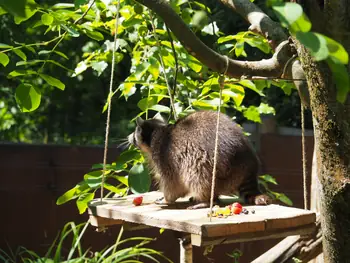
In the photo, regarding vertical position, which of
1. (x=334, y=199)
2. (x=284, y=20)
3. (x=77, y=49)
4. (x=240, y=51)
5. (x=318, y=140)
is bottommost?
(x=334, y=199)

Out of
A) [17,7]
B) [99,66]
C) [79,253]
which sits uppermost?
[99,66]

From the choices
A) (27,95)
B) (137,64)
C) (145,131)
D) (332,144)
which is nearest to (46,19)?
(27,95)

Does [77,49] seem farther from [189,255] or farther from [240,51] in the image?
[189,255]

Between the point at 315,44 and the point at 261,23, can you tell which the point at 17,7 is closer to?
the point at 315,44

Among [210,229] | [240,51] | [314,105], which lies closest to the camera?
[314,105]

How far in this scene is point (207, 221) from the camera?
6.45 ft

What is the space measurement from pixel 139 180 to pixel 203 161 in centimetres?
39

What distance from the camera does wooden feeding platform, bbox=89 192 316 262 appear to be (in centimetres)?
191

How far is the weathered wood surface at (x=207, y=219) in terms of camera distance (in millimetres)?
1915

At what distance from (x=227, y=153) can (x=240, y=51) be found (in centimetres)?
68

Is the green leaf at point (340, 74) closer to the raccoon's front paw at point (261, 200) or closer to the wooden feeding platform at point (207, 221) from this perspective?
the wooden feeding platform at point (207, 221)

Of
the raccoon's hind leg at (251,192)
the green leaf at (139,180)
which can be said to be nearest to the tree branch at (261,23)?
the raccoon's hind leg at (251,192)

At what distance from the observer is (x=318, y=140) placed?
152cm

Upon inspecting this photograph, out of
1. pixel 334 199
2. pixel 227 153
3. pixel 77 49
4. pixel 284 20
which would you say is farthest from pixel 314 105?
pixel 77 49
